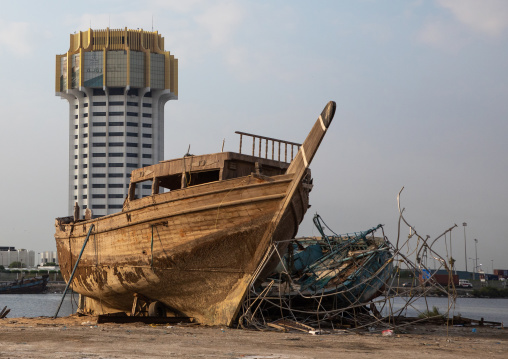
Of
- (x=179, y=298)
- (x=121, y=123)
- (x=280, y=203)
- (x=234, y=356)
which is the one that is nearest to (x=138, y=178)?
(x=179, y=298)

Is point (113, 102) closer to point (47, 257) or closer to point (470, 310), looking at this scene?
point (47, 257)

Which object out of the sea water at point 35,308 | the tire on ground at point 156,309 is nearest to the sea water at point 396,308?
the sea water at point 35,308

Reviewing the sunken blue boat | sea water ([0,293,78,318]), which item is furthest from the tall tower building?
the sunken blue boat

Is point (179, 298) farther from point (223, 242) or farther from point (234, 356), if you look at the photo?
point (234, 356)

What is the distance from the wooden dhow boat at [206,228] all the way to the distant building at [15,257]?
145m

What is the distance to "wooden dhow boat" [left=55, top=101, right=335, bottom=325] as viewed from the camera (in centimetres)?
1644

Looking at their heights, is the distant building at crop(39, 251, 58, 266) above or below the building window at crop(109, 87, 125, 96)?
below

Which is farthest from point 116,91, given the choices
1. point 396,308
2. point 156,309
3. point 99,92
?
point 156,309

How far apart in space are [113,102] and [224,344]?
12269 centimetres

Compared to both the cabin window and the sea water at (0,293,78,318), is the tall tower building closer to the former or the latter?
the sea water at (0,293,78,318)

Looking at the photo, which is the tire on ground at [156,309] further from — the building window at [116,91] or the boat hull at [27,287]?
the building window at [116,91]

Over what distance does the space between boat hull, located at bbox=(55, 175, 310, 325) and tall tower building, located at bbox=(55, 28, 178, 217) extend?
361 feet

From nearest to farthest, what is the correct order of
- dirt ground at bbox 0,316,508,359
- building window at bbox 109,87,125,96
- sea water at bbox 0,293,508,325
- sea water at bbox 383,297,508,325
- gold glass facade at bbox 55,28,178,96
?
dirt ground at bbox 0,316,508,359 → sea water at bbox 383,297,508,325 → sea water at bbox 0,293,508,325 → gold glass facade at bbox 55,28,178,96 → building window at bbox 109,87,125,96

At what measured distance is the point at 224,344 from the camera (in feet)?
40.0
